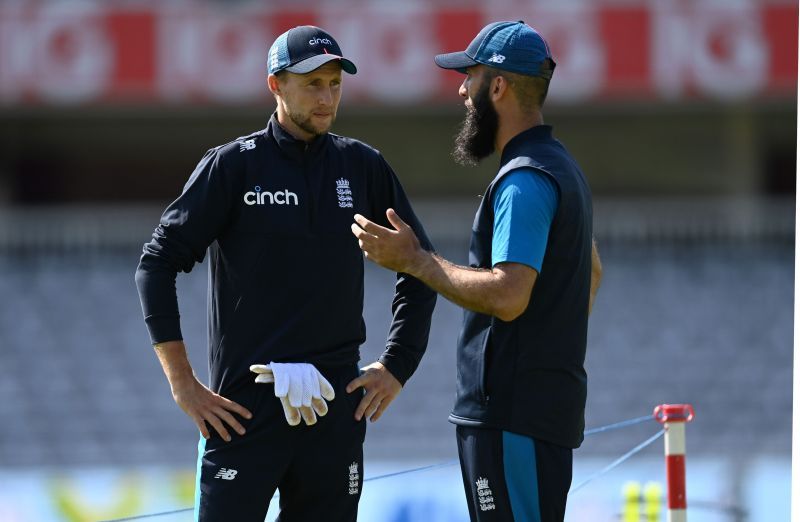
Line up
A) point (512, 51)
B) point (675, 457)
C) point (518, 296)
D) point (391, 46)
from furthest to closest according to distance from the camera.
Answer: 1. point (391, 46)
2. point (675, 457)
3. point (512, 51)
4. point (518, 296)

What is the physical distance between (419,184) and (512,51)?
15683mm

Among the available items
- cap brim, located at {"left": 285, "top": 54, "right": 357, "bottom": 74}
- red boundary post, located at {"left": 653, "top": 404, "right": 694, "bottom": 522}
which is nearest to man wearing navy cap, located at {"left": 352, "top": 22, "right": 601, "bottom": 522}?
cap brim, located at {"left": 285, "top": 54, "right": 357, "bottom": 74}

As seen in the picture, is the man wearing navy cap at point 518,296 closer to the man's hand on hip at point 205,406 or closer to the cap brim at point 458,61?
the cap brim at point 458,61

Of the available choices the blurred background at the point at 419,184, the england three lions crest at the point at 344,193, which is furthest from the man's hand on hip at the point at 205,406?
the blurred background at the point at 419,184

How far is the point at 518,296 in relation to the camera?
9.87ft

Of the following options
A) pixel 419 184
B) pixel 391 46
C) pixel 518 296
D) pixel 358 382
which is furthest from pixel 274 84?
pixel 419 184

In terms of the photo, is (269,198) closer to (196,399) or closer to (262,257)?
(262,257)

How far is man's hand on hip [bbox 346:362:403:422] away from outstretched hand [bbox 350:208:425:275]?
0.41 metres

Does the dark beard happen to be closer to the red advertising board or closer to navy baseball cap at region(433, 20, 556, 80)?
navy baseball cap at region(433, 20, 556, 80)

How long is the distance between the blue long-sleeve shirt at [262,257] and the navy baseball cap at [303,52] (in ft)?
0.53

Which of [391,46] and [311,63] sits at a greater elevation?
[391,46]

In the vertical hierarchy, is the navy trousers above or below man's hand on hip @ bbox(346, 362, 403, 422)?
below

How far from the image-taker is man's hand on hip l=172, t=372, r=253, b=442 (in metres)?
3.26

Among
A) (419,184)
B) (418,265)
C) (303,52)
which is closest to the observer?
(418,265)
